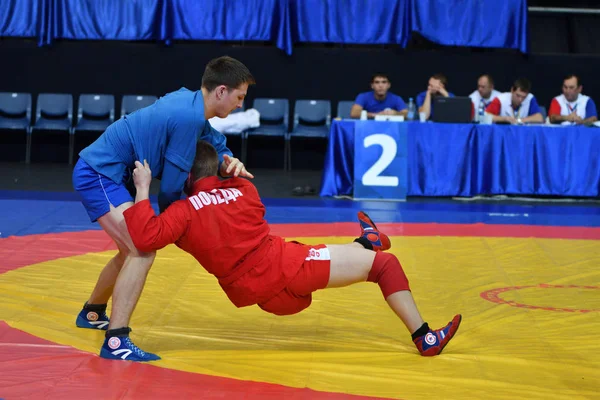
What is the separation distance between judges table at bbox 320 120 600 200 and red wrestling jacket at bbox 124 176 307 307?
5.74m

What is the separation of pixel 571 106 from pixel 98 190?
7.84 m

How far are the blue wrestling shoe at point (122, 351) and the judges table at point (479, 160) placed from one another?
235 inches

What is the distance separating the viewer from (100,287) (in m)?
4.08

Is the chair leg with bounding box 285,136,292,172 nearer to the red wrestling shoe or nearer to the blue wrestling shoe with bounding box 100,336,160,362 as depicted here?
the red wrestling shoe

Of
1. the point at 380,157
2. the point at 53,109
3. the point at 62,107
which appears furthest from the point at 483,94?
the point at 53,109

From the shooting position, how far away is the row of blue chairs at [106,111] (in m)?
11.9

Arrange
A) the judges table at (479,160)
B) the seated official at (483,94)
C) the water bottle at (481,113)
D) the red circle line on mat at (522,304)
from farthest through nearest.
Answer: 1. the seated official at (483,94)
2. the water bottle at (481,113)
3. the judges table at (479,160)
4. the red circle line on mat at (522,304)

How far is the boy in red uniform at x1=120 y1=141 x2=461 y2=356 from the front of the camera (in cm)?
353

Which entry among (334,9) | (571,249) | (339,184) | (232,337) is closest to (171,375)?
(232,337)

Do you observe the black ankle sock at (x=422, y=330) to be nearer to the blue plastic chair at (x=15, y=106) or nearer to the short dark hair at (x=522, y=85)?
the short dark hair at (x=522, y=85)

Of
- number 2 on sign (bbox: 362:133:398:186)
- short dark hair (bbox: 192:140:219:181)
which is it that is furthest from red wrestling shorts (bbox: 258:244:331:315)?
number 2 on sign (bbox: 362:133:398:186)

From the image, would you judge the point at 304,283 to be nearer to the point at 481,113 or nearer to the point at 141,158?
the point at 141,158

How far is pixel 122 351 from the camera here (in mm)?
3537

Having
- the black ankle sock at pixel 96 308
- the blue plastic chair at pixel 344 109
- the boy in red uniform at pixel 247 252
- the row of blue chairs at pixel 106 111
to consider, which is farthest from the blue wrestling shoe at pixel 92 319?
the blue plastic chair at pixel 344 109
